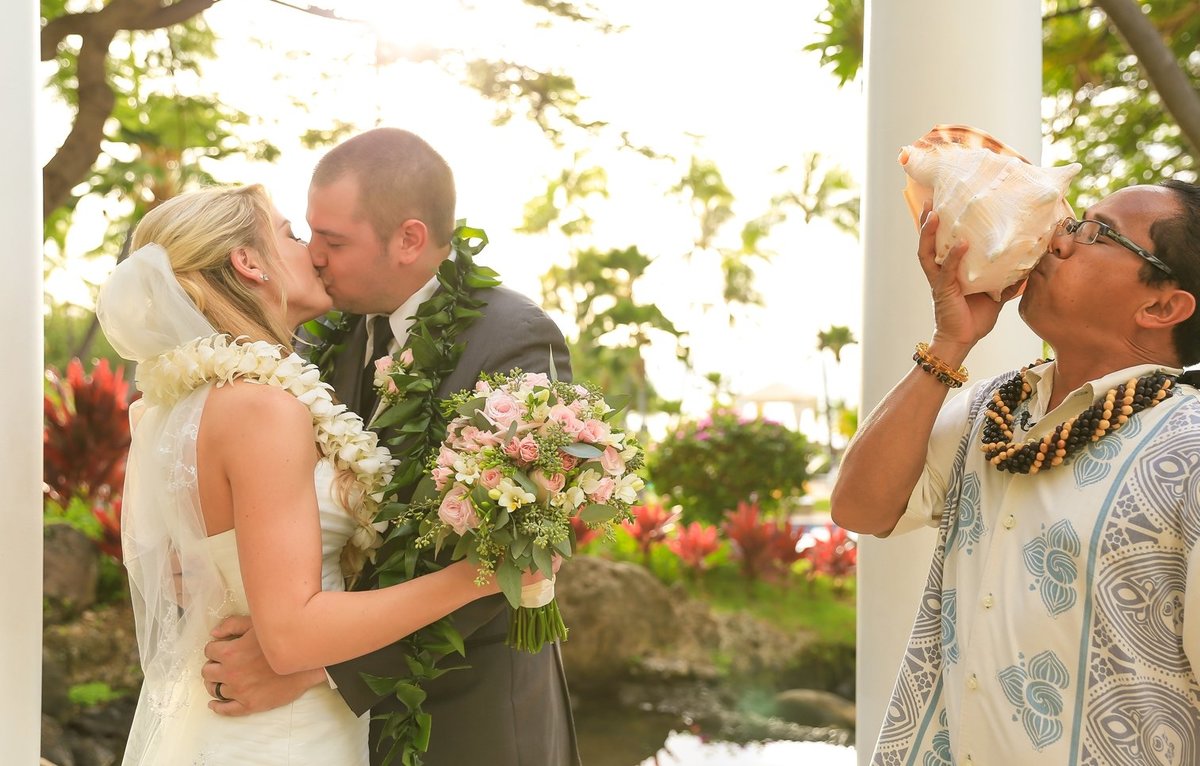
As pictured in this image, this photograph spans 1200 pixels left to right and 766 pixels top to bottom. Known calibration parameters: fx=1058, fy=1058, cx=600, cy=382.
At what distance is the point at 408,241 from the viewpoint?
111 inches

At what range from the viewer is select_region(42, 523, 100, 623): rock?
21.0ft

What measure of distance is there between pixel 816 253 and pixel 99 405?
8.30 meters

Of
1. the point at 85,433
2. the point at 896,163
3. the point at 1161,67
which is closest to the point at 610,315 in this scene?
the point at 85,433

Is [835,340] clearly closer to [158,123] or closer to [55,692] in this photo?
[158,123]

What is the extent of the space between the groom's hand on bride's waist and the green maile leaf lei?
192mm

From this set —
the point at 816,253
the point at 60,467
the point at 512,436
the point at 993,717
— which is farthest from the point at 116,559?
the point at 816,253

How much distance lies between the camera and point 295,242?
2.57m

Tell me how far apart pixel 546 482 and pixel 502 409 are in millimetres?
181

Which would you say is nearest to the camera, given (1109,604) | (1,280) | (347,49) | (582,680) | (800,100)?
(1109,604)

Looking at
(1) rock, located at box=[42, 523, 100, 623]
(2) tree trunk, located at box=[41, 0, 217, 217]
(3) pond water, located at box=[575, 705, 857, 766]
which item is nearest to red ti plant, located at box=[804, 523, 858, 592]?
(3) pond water, located at box=[575, 705, 857, 766]

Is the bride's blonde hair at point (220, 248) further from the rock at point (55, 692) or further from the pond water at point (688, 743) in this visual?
the pond water at point (688, 743)

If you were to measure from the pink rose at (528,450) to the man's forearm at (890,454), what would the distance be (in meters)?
0.60

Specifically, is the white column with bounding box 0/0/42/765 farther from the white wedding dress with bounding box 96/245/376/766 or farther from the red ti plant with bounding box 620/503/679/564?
the red ti plant with bounding box 620/503/679/564

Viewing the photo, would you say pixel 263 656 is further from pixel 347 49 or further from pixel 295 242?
pixel 347 49
